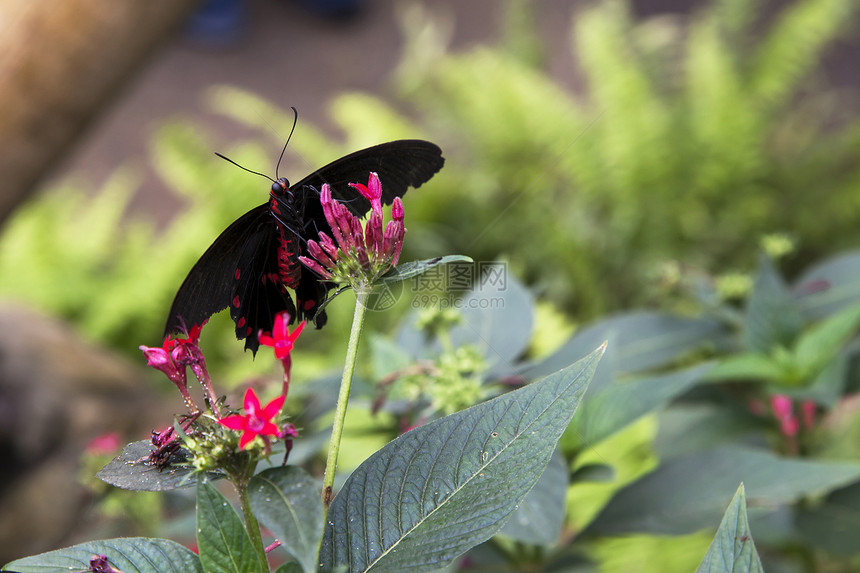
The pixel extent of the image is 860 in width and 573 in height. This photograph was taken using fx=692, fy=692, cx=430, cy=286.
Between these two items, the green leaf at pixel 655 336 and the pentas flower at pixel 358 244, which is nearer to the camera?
the pentas flower at pixel 358 244

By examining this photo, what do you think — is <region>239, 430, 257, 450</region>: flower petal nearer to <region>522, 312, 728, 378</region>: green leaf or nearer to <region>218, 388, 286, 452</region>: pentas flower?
<region>218, 388, 286, 452</region>: pentas flower

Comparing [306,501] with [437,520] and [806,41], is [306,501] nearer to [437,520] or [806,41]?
[437,520]

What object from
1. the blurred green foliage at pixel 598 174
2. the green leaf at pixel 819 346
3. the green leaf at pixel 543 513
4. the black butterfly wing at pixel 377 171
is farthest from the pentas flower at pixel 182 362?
the blurred green foliage at pixel 598 174

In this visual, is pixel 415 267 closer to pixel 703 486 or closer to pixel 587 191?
pixel 703 486

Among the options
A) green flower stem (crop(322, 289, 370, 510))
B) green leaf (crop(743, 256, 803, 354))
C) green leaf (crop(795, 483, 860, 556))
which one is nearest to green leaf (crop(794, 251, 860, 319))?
green leaf (crop(743, 256, 803, 354))

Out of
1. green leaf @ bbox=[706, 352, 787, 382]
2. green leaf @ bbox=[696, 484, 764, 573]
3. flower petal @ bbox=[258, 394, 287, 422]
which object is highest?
green leaf @ bbox=[706, 352, 787, 382]

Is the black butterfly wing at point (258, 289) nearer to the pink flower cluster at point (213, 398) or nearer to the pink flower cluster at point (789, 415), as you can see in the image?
the pink flower cluster at point (213, 398)

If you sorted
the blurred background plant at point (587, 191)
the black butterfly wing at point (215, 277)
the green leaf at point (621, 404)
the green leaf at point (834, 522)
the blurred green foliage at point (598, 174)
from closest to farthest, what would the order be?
the black butterfly wing at point (215, 277)
the green leaf at point (621, 404)
the green leaf at point (834, 522)
the blurred background plant at point (587, 191)
the blurred green foliage at point (598, 174)
